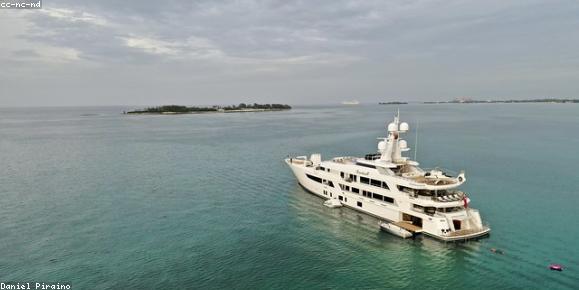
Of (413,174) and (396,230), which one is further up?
(413,174)

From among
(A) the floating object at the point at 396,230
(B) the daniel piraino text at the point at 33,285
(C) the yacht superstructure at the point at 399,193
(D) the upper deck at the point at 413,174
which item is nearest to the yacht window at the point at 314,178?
(C) the yacht superstructure at the point at 399,193

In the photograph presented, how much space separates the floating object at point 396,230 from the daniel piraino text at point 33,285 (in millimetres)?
27912

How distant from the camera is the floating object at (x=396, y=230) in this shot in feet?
117

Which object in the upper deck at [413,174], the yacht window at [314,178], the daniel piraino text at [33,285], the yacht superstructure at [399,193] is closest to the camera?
the daniel piraino text at [33,285]

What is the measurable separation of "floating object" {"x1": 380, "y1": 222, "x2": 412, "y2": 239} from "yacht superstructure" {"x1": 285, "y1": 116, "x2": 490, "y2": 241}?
374mm

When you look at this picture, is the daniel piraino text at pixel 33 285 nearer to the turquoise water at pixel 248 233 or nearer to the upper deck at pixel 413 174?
the turquoise water at pixel 248 233

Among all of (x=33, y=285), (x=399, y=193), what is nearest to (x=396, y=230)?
(x=399, y=193)

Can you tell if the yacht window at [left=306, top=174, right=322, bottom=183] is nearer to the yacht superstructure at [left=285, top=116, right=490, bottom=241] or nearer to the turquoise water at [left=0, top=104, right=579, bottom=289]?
the yacht superstructure at [left=285, top=116, right=490, bottom=241]

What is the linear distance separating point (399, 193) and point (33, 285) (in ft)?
110

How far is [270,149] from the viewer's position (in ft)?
300

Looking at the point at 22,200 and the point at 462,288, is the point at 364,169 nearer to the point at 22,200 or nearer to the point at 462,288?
the point at 462,288

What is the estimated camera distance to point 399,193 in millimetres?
39281

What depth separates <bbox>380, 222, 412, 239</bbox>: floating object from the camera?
35.7 m

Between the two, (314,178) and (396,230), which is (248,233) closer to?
(396,230)
